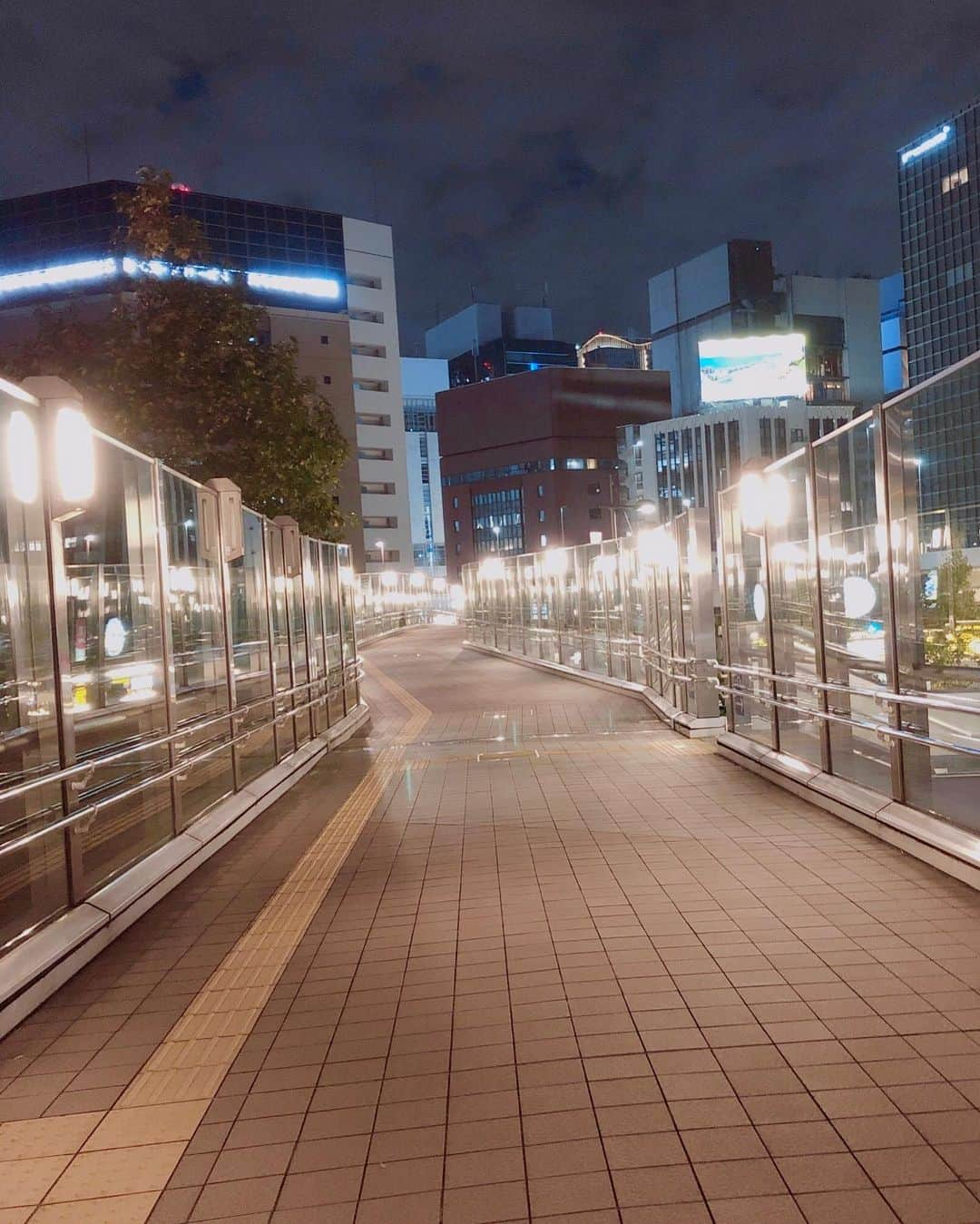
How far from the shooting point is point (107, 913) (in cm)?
480

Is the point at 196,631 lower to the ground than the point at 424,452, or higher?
lower

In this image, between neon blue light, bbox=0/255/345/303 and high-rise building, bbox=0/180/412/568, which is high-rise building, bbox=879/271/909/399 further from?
neon blue light, bbox=0/255/345/303

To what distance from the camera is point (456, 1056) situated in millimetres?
3346

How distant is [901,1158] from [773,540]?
5.80 meters

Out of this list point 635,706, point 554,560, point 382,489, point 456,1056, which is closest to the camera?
point 456,1056

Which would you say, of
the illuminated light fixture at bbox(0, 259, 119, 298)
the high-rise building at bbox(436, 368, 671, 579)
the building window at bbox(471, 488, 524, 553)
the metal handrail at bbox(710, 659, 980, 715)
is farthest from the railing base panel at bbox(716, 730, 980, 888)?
the building window at bbox(471, 488, 524, 553)

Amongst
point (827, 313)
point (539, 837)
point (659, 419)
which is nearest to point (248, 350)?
point (539, 837)

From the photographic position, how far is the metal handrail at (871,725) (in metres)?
4.98

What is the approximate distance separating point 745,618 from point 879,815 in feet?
10.8

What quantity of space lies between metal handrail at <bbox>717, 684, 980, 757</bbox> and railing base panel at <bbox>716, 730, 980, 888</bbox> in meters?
0.38

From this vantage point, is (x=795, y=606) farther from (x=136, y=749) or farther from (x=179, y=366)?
(x=179, y=366)

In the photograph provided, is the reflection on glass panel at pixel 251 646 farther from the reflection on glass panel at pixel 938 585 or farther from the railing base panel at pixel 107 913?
the reflection on glass panel at pixel 938 585

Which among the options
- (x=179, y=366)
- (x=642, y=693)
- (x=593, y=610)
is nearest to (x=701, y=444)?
(x=593, y=610)

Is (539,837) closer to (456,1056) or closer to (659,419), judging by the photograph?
(456,1056)
